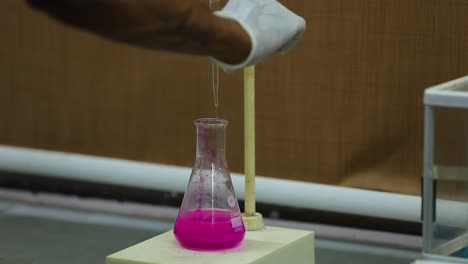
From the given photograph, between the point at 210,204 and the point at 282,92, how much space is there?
0.69 metres

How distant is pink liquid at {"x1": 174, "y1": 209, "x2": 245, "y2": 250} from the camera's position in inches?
55.9

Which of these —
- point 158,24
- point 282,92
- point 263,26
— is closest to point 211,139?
point 263,26

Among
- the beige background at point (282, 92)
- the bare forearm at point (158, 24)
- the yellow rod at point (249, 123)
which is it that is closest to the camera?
the bare forearm at point (158, 24)

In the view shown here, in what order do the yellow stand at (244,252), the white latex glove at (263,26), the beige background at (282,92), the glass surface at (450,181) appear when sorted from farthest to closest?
A: 1. the beige background at (282,92)
2. the yellow stand at (244,252)
3. the glass surface at (450,181)
4. the white latex glove at (263,26)

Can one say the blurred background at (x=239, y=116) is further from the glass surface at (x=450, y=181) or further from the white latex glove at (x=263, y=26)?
the white latex glove at (x=263, y=26)

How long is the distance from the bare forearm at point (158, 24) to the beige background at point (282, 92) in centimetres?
89

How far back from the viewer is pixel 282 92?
2.09 m

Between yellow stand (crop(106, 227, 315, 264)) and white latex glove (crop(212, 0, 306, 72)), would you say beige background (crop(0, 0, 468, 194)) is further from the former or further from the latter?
white latex glove (crop(212, 0, 306, 72))

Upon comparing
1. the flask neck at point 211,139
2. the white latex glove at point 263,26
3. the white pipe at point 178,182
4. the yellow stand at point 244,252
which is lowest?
the white pipe at point 178,182

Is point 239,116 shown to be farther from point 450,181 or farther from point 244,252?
point 450,181

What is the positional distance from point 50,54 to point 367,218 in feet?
2.89

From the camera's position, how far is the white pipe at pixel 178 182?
1995 mm

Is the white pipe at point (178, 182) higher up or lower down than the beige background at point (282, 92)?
lower down

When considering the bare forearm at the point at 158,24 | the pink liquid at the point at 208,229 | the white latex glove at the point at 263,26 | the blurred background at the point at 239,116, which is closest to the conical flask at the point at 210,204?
the pink liquid at the point at 208,229
